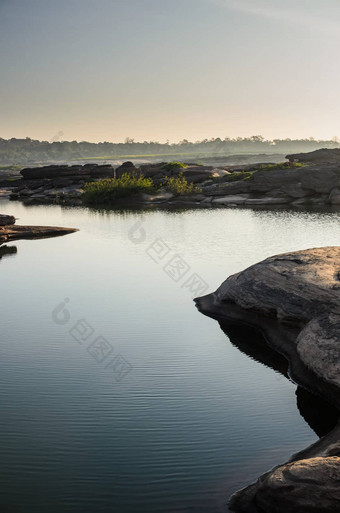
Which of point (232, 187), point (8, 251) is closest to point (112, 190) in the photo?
point (232, 187)

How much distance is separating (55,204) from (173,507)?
48.8 meters

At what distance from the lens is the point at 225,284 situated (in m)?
14.0

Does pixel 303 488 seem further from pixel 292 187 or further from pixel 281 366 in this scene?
pixel 292 187

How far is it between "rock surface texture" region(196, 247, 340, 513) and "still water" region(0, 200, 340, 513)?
1.39ft

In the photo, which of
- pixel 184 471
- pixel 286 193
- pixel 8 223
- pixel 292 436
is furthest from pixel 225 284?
pixel 286 193

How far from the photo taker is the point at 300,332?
10.3 metres

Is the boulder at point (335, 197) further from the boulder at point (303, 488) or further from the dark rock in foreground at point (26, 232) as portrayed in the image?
the boulder at point (303, 488)

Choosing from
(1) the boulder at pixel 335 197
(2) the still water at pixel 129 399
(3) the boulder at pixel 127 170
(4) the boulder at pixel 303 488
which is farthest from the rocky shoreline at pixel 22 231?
(3) the boulder at pixel 127 170

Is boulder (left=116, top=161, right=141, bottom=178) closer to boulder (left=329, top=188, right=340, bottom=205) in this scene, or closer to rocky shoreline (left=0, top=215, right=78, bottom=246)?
boulder (left=329, top=188, right=340, bottom=205)

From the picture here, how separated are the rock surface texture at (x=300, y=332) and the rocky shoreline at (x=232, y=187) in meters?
31.5

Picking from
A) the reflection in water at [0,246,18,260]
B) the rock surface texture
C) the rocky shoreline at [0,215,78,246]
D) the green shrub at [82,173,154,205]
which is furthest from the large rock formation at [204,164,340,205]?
the rock surface texture

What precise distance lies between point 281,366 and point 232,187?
3988 cm

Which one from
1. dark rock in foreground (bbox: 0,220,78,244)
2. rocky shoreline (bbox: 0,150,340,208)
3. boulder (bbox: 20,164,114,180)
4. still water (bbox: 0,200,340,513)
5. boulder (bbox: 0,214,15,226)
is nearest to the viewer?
still water (bbox: 0,200,340,513)

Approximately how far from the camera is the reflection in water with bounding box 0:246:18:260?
923 inches
